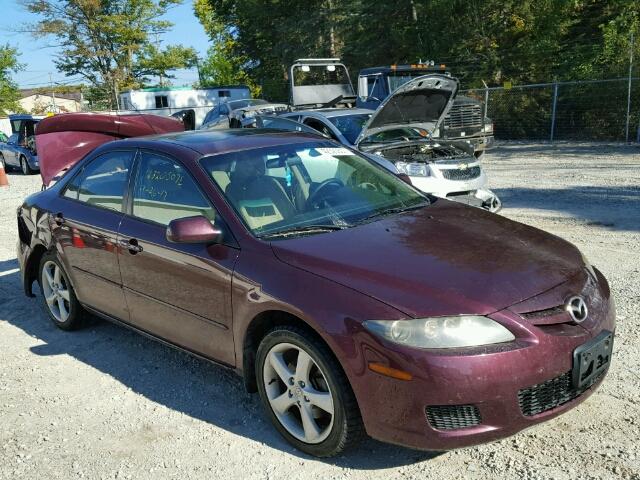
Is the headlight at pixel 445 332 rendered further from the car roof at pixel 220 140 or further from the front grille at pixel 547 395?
the car roof at pixel 220 140

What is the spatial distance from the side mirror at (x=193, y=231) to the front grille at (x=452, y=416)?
151 centimetres

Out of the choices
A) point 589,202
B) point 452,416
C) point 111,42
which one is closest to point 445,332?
point 452,416

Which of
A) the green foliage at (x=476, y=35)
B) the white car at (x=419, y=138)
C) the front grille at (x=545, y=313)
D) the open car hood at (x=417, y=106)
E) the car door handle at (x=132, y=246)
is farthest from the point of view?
the green foliage at (x=476, y=35)

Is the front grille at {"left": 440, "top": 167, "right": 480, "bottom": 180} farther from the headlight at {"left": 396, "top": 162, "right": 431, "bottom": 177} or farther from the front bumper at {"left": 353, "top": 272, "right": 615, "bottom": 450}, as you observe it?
the front bumper at {"left": 353, "top": 272, "right": 615, "bottom": 450}

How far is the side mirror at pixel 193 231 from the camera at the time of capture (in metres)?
3.34

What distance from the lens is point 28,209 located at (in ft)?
17.4

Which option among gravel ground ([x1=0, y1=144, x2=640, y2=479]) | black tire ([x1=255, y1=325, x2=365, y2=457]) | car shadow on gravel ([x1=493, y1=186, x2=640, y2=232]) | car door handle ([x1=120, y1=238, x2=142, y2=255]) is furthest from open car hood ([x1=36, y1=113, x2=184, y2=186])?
car shadow on gravel ([x1=493, y1=186, x2=640, y2=232])

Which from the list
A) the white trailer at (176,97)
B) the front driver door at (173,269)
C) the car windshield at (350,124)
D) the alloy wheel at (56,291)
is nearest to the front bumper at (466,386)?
the front driver door at (173,269)

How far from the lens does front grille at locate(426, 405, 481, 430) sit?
103 inches

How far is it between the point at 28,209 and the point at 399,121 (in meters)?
5.97

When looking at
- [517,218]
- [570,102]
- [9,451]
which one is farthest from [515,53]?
[9,451]

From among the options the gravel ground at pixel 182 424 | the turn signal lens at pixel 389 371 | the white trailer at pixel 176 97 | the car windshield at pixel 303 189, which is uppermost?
the white trailer at pixel 176 97

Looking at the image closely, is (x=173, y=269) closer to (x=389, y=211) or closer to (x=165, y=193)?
(x=165, y=193)

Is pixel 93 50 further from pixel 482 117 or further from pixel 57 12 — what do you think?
pixel 482 117
